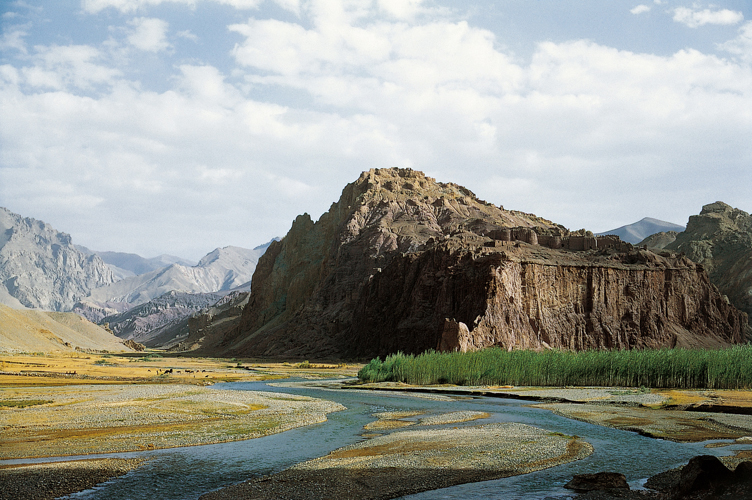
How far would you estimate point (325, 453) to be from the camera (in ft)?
58.0

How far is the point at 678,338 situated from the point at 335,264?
65.4m

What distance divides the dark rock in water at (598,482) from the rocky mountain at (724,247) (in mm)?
122996

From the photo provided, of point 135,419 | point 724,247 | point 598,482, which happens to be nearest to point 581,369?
point 135,419

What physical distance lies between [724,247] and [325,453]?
14798cm

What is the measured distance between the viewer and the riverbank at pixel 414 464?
42.3 ft

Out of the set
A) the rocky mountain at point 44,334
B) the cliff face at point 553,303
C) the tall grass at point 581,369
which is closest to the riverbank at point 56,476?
the tall grass at point 581,369

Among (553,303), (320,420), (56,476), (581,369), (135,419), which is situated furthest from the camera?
(553,303)

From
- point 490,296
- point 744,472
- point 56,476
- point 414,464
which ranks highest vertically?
point 490,296

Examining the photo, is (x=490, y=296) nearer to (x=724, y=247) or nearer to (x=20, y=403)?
(x=20, y=403)

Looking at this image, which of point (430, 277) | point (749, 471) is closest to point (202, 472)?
point (749, 471)

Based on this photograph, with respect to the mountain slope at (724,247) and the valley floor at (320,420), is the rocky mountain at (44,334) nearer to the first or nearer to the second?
the valley floor at (320,420)

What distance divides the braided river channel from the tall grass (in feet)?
60.7

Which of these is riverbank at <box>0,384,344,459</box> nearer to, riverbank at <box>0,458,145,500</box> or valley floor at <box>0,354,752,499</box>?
valley floor at <box>0,354,752,499</box>

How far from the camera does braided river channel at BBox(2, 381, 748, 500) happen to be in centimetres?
1316
